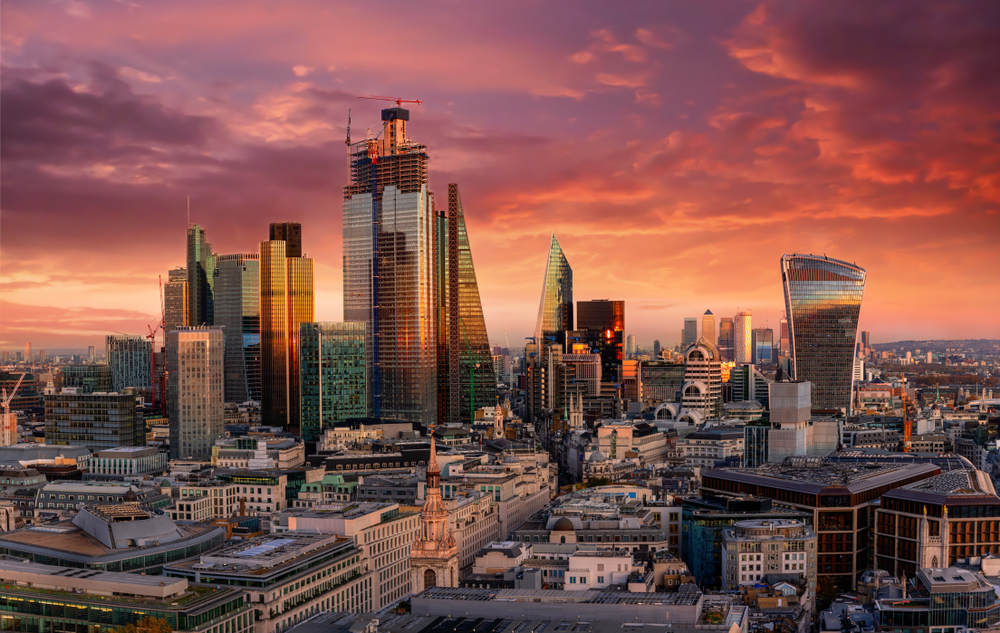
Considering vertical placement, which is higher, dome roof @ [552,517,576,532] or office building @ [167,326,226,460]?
office building @ [167,326,226,460]

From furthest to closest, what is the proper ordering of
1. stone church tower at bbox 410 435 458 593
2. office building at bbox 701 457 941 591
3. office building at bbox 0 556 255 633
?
office building at bbox 701 457 941 591 < stone church tower at bbox 410 435 458 593 < office building at bbox 0 556 255 633

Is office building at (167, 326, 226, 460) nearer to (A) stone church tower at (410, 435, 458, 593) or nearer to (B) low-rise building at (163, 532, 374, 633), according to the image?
(B) low-rise building at (163, 532, 374, 633)

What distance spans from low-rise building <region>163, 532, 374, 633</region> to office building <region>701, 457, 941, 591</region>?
44710 mm

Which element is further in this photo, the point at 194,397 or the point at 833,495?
the point at 194,397

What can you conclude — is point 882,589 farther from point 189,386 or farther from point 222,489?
point 189,386

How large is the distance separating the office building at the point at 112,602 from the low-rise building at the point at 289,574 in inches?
70.1

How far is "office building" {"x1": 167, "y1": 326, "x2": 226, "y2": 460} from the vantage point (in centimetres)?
18612

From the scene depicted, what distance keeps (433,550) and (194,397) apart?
96916 mm

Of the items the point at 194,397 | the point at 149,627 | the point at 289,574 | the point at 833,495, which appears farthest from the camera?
the point at 194,397

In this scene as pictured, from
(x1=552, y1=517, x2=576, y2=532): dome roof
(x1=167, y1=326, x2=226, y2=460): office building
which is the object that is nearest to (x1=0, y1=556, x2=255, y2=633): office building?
(x1=552, y1=517, x2=576, y2=532): dome roof

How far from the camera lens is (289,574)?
88.9 meters

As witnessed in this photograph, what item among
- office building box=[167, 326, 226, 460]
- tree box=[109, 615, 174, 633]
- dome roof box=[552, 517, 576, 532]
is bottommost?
tree box=[109, 615, 174, 633]

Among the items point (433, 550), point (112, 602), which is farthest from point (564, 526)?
point (112, 602)

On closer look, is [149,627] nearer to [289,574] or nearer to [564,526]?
[289,574]
